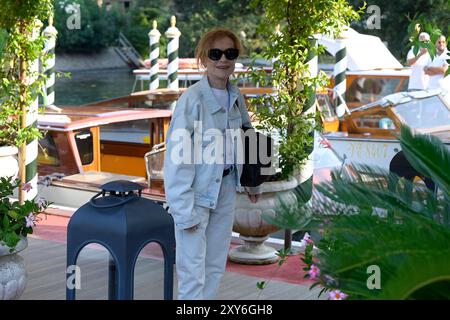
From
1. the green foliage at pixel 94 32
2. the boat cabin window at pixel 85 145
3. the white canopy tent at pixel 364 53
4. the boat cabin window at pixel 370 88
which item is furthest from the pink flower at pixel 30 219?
the green foliage at pixel 94 32

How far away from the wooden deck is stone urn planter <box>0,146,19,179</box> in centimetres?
192

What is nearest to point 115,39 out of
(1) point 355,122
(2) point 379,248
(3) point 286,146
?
(1) point 355,122

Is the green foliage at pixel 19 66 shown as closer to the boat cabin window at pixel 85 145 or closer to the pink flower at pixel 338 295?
the boat cabin window at pixel 85 145

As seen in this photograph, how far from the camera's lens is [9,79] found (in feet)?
26.5

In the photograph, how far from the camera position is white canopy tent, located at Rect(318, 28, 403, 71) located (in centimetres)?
1706

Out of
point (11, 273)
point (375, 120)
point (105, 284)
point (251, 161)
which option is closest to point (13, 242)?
point (11, 273)

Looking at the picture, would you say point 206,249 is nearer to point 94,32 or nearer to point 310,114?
point 310,114

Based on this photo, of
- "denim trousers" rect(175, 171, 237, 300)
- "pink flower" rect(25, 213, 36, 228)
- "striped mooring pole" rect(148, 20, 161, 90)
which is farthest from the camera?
"striped mooring pole" rect(148, 20, 161, 90)

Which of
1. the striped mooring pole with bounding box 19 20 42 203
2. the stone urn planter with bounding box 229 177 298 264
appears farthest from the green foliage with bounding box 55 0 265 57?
the stone urn planter with bounding box 229 177 298 264

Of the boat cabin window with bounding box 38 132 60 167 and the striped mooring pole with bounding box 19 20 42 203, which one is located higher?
the striped mooring pole with bounding box 19 20 42 203

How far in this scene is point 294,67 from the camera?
22.5ft

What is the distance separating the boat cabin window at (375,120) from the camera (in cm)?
1150

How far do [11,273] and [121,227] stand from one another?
100 cm

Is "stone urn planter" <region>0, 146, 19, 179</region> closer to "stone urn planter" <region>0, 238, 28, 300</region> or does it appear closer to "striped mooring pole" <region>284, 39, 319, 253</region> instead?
"striped mooring pole" <region>284, 39, 319, 253</region>
